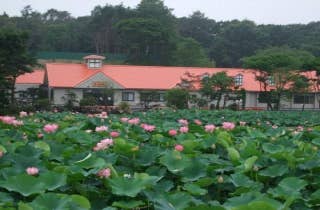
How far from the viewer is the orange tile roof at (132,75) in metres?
33.1

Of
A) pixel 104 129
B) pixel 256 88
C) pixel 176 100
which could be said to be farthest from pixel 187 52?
pixel 104 129

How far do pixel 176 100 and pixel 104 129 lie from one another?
25.8 metres

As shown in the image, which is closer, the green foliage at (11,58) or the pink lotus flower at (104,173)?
the pink lotus flower at (104,173)

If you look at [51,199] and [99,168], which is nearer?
[51,199]

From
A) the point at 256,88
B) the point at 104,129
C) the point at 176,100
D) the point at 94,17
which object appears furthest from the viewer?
the point at 94,17

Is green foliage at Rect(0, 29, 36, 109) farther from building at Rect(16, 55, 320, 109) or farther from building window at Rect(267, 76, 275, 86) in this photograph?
building window at Rect(267, 76, 275, 86)

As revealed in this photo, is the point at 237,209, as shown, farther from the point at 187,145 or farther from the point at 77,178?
the point at 187,145

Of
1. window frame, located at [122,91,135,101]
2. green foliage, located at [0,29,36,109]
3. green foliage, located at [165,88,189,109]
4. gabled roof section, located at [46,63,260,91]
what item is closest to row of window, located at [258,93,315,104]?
gabled roof section, located at [46,63,260,91]

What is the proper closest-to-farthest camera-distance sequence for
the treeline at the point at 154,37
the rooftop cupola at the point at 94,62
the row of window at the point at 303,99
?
the rooftop cupola at the point at 94,62 → the row of window at the point at 303,99 → the treeline at the point at 154,37

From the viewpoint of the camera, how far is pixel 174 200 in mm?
1825

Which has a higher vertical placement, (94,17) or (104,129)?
(94,17)

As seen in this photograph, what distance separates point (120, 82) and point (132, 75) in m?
1.61

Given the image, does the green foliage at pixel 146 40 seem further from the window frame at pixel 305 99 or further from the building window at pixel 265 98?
the window frame at pixel 305 99

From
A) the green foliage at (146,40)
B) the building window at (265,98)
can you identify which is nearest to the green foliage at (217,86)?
the building window at (265,98)
